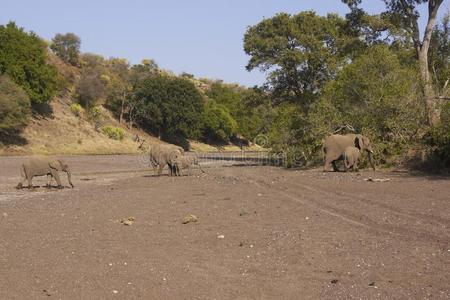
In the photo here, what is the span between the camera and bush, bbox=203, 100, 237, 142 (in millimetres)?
80000

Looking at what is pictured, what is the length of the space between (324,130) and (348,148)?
4.67 meters

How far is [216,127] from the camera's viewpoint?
80.9 metres

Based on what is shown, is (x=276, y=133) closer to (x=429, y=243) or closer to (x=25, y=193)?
(x=25, y=193)

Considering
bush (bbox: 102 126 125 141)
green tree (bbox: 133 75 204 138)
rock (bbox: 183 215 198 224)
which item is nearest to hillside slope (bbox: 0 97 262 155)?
bush (bbox: 102 126 125 141)

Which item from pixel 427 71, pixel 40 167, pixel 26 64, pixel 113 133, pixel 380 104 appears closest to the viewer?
pixel 40 167

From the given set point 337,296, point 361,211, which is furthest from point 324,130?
point 337,296

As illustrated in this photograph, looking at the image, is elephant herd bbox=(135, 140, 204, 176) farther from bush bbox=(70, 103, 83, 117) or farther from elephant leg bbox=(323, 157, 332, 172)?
bush bbox=(70, 103, 83, 117)

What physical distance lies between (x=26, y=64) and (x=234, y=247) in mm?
48841

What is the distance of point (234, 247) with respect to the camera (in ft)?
30.7

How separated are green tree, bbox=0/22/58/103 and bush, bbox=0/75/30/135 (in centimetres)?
326

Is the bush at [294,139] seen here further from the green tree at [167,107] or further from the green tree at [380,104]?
the green tree at [167,107]

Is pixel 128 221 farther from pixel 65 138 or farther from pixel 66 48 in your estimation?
pixel 66 48

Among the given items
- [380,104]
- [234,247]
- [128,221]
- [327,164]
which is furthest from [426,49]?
[234,247]

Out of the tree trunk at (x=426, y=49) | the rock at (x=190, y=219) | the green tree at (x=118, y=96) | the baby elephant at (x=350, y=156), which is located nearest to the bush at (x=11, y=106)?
the green tree at (x=118, y=96)
